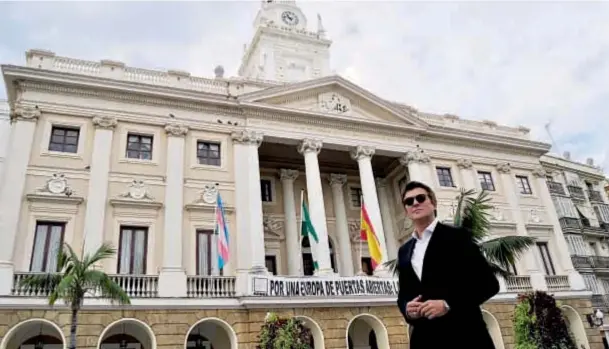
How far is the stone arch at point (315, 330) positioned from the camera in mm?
16938

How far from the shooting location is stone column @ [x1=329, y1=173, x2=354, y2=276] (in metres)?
22.5

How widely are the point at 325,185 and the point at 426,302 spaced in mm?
22058

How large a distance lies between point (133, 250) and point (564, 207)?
90.0 feet

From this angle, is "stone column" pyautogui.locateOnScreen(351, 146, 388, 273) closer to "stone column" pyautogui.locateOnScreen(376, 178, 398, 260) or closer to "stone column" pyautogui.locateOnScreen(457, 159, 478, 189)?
"stone column" pyautogui.locateOnScreen(376, 178, 398, 260)

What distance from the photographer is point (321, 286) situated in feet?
58.1

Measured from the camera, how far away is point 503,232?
24359mm

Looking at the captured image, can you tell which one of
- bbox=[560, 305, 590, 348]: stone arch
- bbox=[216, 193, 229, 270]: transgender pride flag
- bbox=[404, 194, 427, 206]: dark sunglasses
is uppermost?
bbox=[216, 193, 229, 270]: transgender pride flag

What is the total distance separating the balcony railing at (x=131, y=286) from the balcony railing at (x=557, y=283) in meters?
19.4

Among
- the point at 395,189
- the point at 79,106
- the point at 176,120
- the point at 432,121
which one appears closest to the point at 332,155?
the point at 395,189

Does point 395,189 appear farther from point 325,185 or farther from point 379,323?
point 379,323

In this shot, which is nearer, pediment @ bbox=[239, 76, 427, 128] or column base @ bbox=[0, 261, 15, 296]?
column base @ bbox=[0, 261, 15, 296]

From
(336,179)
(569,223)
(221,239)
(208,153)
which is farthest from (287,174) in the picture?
(569,223)

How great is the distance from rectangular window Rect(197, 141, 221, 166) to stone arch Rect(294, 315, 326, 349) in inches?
301

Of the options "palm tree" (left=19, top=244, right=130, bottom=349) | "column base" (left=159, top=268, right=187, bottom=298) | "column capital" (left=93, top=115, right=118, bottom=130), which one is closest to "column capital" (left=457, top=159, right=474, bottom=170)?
"column base" (left=159, top=268, right=187, bottom=298)
